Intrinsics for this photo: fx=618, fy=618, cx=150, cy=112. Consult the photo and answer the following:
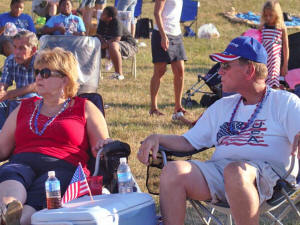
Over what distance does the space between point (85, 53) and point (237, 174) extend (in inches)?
171

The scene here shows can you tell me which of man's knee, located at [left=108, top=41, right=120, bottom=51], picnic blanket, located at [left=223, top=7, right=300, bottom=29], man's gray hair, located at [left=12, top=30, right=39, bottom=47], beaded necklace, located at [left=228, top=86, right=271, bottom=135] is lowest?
picnic blanket, located at [left=223, top=7, right=300, bottom=29]

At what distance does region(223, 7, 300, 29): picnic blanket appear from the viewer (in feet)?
54.4

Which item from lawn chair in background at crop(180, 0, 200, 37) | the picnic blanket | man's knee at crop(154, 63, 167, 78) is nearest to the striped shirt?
man's knee at crop(154, 63, 167, 78)

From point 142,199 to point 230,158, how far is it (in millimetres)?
657

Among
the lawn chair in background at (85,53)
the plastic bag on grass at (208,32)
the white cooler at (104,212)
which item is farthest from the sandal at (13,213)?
the plastic bag on grass at (208,32)

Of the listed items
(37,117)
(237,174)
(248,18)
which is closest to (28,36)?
(37,117)

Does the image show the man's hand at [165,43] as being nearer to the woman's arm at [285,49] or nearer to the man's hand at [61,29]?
the woman's arm at [285,49]

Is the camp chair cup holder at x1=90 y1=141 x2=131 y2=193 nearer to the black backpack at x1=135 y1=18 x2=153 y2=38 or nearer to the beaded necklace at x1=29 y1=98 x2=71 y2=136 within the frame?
the beaded necklace at x1=29 y1=98 x2=71 y2=136

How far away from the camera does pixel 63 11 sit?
1011 centimetres

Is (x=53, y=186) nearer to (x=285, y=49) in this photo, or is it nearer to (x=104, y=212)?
(x=104, y=212)

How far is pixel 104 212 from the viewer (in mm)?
3010

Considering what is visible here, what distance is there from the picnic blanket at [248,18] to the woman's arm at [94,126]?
13134 mm

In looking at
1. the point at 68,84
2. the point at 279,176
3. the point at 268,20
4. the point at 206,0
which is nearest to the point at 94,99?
the point at 68,84

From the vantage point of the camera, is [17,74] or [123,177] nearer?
[123,177]
